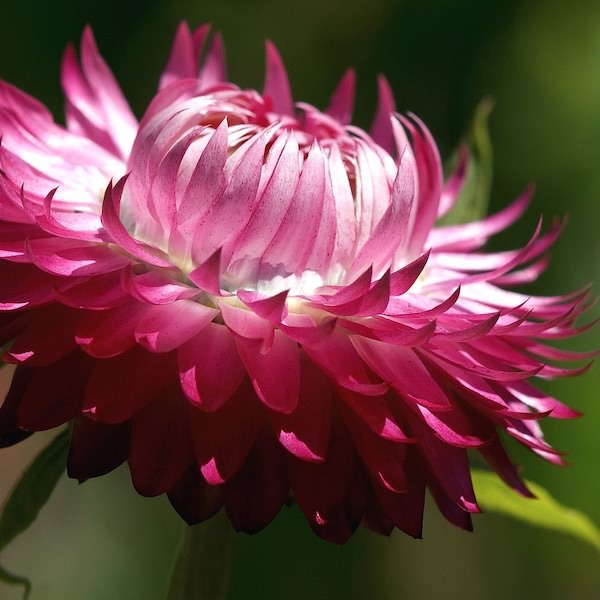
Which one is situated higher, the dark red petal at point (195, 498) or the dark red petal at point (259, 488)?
the dark red petal at point (259, 488)

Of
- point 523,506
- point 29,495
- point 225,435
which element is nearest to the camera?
point 225,435

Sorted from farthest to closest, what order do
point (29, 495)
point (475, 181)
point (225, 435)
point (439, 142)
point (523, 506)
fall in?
point (439, 142), point (475, 181), point (523, 506), point (29, 495), point (225, 435)

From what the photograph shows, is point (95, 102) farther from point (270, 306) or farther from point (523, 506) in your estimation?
point (523, 506)

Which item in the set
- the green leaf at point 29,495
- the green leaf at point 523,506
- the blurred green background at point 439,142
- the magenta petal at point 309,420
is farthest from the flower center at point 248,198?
the blurred green background at point 439,142

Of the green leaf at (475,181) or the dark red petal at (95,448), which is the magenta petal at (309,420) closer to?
the dark red petal at (95,448)

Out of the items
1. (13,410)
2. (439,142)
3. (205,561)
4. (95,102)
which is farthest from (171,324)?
(439,142)

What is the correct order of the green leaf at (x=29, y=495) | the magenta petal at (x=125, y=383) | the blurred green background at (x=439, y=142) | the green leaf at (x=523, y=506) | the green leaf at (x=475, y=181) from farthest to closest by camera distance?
the blurred green background at (x=439, y=142) → the green leaf at (x=475, y=181) → the green leaf at (x=523, y=506) → the green leaf at (x=29, y=495) → the magenta petal at (x=125, y=383)

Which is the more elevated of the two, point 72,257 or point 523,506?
point 72,257
